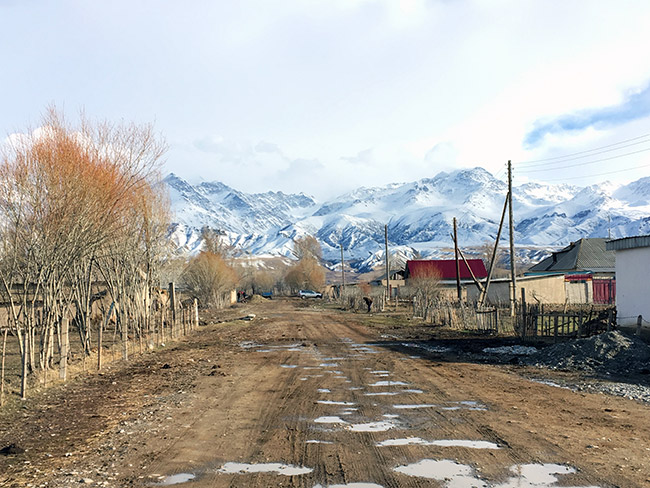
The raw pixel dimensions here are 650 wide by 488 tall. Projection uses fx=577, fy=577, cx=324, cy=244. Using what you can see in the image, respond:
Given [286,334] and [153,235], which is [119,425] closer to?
[153,235]

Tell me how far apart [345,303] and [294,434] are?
48.1m

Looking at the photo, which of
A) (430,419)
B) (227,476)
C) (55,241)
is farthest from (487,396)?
(55,241)

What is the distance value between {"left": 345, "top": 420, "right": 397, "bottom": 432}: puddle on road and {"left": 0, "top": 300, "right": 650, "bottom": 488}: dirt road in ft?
0.15

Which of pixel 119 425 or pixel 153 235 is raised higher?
pixel 153 235

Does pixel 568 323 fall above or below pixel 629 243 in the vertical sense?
below

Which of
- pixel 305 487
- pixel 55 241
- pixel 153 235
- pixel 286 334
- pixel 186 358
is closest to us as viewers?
pixel 305 487

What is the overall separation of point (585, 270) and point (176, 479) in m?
58.9

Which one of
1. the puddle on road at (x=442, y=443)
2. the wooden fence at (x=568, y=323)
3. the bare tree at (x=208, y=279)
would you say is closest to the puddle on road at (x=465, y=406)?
the puddle on road at (x=442, y=443)

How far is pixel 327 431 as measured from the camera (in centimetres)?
814

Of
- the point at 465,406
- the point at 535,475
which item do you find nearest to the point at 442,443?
the point at 535,475

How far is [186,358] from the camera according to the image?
58.9ft

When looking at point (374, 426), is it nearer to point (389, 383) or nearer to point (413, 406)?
point (413, 406)

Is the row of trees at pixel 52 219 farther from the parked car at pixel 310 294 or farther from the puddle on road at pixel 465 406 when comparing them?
the parked car at pixel 310 294

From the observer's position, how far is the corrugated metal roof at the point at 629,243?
18.2 metres
